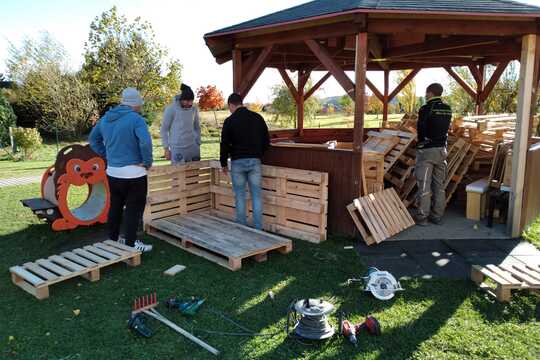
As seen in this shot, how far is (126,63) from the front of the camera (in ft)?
68.3

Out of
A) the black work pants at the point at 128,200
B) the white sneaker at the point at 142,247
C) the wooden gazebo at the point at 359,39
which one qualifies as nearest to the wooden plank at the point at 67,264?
the black work pants at the point at 128,200

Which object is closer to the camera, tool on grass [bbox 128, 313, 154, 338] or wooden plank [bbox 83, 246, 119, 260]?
tool on grass [bbox 128, 313, 154, 338]

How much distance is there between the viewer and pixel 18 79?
2464 cm

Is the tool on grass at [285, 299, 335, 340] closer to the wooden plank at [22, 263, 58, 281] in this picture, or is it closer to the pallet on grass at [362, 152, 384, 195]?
the wooden plank at [22, 263, 58, 281]

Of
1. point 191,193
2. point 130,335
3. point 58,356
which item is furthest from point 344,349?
point 191,193

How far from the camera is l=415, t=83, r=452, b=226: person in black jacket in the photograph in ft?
20.8

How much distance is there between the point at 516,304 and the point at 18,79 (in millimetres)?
27409

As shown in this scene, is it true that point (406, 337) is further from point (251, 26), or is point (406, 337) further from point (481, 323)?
point (251, 26)

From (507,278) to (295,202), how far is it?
2.72 meters

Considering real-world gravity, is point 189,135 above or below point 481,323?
above

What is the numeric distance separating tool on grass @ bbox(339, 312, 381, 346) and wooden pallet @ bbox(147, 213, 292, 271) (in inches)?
65.3

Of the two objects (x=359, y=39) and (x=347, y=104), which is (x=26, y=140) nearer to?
(x=359, y=39)

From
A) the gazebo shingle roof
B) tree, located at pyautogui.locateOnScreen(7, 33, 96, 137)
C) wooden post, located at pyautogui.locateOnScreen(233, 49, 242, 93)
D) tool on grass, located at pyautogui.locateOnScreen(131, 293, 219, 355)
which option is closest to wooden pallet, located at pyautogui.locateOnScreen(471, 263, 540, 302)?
tool on grass, located at pyautogui.locateOnScreen(131, 293, 219, 355)

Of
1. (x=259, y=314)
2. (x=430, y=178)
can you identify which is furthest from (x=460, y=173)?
(x=259, y=314)
